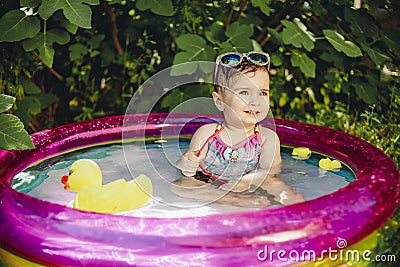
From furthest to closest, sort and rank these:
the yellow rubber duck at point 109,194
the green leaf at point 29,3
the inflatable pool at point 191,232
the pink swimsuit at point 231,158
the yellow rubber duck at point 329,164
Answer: the green leaf at point 29,3, the yellow rubber duck at point 329,164, the pink swimsuit at point 231,158, the yellow rubber duck at point 109,194, the inflatable pool at point 191,232

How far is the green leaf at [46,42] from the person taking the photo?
291cm

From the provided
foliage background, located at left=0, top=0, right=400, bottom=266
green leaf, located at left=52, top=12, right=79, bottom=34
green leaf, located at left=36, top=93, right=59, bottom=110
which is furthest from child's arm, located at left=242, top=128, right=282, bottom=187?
green leaf, located at left=36, top=93, right=59, bottom=110

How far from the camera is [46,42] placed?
2980 millimetres

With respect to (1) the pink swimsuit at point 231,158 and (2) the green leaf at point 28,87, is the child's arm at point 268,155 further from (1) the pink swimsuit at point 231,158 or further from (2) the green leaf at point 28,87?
(2) the green leaf at point 28,87

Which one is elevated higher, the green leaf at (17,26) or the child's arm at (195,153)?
the green leaf at (17,26)

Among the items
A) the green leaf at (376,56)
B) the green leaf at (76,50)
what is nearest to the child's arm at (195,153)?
the green leaf at (376,56)

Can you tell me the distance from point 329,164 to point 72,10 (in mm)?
1316

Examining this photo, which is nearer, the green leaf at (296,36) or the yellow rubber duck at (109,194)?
the yellow rubber duck at (109,194)

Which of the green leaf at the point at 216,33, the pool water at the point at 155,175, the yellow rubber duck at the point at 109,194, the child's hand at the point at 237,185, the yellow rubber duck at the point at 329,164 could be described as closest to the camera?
the yellow rubber duck at the point at 109,194

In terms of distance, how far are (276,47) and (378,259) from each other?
7.21 ft

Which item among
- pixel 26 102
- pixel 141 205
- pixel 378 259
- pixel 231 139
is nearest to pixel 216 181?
pixel 231 139

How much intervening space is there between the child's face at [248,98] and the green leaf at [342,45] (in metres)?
1.16

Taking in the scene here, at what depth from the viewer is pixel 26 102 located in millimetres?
3414

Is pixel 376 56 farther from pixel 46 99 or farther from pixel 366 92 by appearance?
pixel 46 99
